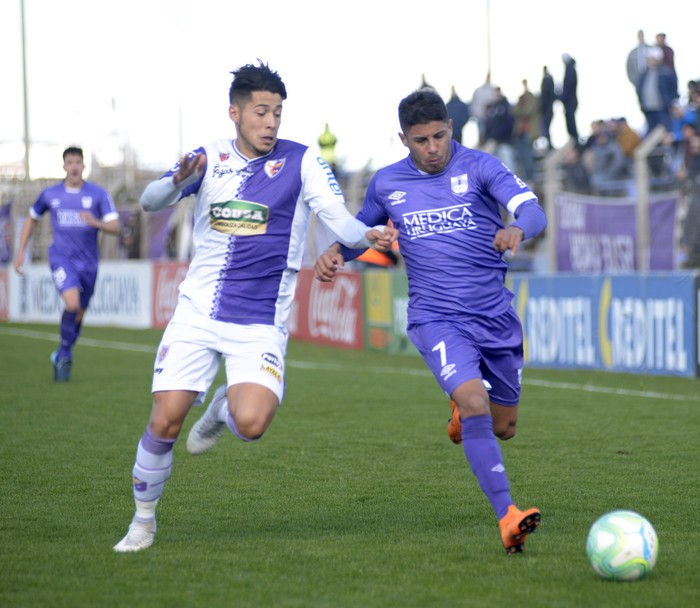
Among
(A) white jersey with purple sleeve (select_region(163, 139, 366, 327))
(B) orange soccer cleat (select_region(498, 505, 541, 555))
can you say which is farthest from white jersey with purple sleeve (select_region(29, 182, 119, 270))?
(B) orange soccer cleat (select_region(498, 505, 541, 555))

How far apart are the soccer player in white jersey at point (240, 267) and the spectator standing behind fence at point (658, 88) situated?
40.9 feet

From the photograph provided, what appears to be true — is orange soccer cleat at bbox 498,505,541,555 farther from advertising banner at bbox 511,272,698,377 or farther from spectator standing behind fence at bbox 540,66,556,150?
spectator standing behind fence at bbox 540,66,556,150

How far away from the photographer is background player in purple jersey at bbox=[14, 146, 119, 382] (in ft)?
44.4

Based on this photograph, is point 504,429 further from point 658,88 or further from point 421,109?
point 658,88

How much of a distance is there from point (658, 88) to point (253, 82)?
41.7 ft

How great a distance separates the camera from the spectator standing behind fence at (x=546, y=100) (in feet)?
63.0

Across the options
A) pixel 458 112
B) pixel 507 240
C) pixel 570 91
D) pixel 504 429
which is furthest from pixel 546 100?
pixel 507 240

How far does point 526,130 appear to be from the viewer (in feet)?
63.2

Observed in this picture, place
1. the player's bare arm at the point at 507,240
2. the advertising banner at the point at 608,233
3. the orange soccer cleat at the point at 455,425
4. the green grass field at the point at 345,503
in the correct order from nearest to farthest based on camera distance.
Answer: the green grass field at the point at 345,503
the player's bare arm at the point at 507,240
the orange soccer cleat at the point at 455,425
the advertising banner at the point at 608,233

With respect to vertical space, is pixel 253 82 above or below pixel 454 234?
above

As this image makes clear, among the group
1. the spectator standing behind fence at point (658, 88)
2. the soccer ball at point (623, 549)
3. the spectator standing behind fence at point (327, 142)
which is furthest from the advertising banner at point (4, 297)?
the soccer ball at point (623, 549)

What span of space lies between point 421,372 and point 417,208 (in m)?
9.55

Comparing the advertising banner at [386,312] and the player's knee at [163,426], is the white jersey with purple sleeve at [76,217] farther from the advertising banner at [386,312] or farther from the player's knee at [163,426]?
the player's knee at [163,426]

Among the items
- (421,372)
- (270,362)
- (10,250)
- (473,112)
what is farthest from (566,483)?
(10,250)
